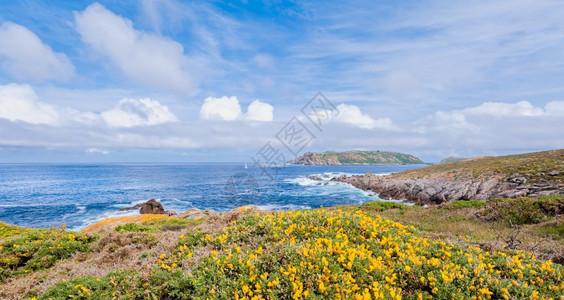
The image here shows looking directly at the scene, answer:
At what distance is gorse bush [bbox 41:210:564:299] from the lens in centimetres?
447

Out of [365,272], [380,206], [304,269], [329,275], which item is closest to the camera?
[329,275]

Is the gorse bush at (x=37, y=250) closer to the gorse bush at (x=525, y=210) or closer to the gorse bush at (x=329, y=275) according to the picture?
the gorse bush at (x=329, y=275)

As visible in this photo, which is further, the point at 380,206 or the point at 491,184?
the point at 491,184

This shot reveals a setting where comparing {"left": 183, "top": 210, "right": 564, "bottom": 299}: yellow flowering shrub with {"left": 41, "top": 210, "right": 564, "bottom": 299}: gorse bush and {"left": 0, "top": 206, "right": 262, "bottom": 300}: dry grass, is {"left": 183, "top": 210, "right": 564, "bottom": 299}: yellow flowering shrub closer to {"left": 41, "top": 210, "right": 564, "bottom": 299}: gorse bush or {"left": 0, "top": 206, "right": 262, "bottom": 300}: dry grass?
{"left": 41, "top": 210, "right": 564, "bottom": 299}: gorse bush

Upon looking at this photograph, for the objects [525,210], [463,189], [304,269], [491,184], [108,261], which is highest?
[304,269]

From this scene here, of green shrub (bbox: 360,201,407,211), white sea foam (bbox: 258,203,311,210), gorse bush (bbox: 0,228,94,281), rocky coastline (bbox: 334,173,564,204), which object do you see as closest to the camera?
gorse bush (bbox: 0,228,94,281)

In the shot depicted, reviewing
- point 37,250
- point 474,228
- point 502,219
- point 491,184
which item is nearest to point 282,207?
point 491,184

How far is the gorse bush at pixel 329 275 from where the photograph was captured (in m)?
4.47

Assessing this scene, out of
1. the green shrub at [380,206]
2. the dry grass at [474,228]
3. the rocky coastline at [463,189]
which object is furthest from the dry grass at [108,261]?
the rocky coastline at [463,189]

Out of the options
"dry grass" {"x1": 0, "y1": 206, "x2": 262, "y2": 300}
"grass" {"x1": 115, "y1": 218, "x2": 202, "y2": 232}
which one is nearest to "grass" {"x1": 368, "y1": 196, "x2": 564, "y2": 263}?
"dry grass" {"x1": 0, "y1": 206, "x2": 262, "y2": 300}

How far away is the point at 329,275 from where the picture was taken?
4.64 m

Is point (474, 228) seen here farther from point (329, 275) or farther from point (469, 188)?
point (469, 188)

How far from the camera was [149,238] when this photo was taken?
9109 millimetres

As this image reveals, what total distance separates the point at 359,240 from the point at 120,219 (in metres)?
25.7
